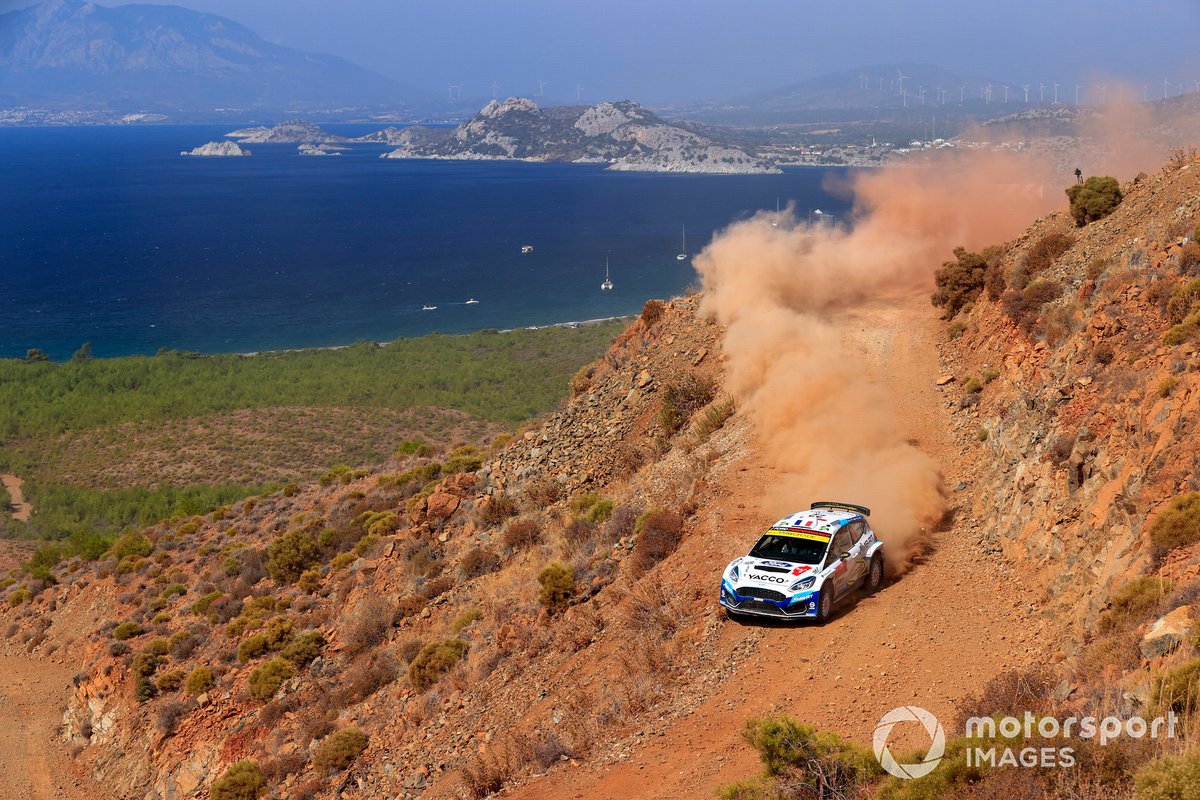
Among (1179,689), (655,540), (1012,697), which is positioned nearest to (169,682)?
(655,540)

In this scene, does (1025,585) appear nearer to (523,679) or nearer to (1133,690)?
(1133,690)

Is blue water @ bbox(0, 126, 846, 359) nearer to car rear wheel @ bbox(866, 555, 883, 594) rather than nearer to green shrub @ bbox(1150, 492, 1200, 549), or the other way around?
car rear wheel @ bbox(866, 555, 883, 594)

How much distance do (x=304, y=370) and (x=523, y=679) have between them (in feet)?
209

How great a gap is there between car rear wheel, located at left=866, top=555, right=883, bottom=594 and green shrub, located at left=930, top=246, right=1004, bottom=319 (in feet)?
41.2

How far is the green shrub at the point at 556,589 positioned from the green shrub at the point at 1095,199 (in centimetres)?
1629

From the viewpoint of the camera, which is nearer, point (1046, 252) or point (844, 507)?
point (844, 507)

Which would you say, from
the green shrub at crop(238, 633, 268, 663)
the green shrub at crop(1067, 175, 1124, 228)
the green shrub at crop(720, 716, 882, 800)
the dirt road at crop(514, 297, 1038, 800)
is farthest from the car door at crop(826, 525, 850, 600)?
the green shrub at crop(1067, 175, 1124, 228)

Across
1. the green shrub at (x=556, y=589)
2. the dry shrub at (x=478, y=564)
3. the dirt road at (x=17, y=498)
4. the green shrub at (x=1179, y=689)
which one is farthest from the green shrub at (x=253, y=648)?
the dirt road at (x=17, y=498)

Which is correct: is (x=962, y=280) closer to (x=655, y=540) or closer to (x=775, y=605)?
(x=655, y=540)

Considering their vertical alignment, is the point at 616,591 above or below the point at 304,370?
above

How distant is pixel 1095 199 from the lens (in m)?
25.4

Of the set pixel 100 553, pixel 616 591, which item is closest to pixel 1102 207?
pixel 616 591

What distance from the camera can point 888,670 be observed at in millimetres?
12828

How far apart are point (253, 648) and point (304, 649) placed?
1.67 metres
